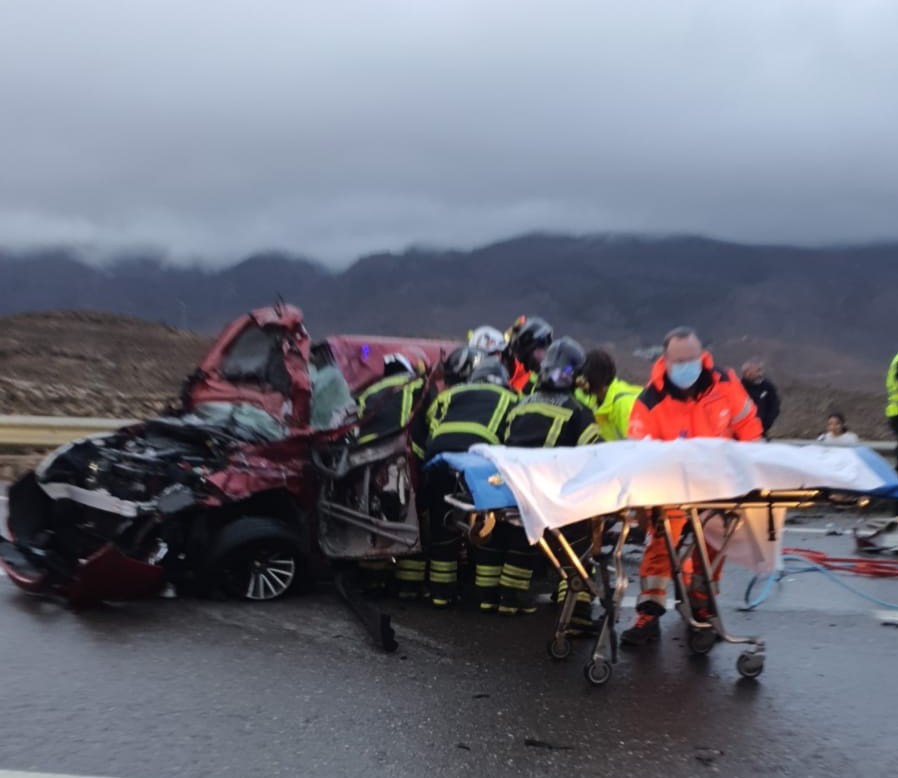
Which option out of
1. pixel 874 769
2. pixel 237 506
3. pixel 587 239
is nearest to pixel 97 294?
pixel 587 239

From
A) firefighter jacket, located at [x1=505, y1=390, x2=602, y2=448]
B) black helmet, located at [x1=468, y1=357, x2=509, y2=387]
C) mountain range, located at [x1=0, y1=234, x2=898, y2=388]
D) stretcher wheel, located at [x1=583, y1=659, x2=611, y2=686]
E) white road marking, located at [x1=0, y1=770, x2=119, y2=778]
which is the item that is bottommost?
white road marking, located at [x1=0, y1=770, x2=119, y2=778]

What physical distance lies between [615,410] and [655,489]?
80.1 inches

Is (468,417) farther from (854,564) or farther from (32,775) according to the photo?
(854,564)

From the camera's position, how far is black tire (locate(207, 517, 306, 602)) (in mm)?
6078

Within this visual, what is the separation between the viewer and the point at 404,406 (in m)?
6.40

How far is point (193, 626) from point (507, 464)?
2104mm

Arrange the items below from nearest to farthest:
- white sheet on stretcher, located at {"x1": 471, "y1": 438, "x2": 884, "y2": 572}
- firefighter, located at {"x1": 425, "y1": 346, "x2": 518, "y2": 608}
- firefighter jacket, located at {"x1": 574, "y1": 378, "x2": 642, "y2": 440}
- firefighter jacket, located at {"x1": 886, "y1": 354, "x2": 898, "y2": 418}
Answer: white sheet on stretcher, located at {"x1": 471, "y1": 438, "x2": 884, "y2": 572} → firefighter, located at {"x1": 425, "y1": 346, "x2": 518, "y2": 608} → firefighter jacket, located at {"x1": 574, "y1": 378, "x2": 642, "y2": 440} → firefighter jacket, located at {"x1": 886, "y1": 354, "x2": 898, "y2": 418}

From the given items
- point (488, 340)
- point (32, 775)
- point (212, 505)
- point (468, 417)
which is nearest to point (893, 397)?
point (488, 340)

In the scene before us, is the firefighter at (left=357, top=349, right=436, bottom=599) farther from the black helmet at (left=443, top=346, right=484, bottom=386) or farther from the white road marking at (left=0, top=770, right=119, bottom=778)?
the white road marking at (left=0, top=770, right=119, bottom=778)

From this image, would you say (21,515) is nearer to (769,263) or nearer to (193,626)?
(193,626)

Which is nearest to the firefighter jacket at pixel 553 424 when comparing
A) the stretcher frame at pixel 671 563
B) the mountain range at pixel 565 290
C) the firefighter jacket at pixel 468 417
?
the firefighter jacket at pixel 468 417

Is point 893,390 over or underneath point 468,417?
over

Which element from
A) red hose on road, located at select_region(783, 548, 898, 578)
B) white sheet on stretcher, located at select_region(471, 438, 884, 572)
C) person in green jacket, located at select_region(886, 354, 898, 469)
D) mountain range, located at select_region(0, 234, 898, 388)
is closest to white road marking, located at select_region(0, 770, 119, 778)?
white sheet on stretcher, located at select_region(471, 438, 884, 572)

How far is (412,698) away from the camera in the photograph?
4.65 meters
